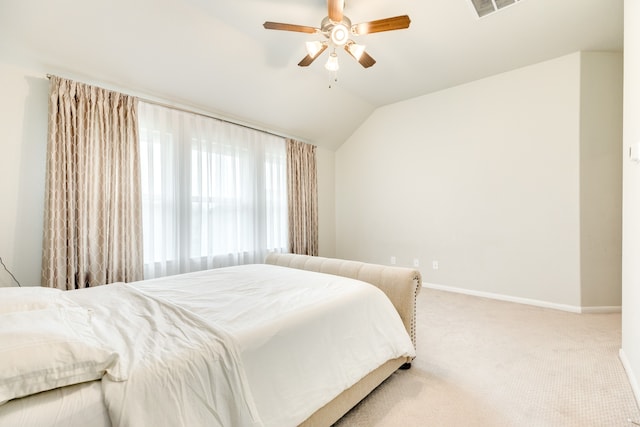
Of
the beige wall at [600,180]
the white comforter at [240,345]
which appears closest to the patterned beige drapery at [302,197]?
the white comforter at [240,345]

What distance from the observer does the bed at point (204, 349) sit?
2.50 ft

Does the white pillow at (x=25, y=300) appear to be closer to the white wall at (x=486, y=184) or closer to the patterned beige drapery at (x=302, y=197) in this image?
the patterned beige drapery at (x=302, y=197)

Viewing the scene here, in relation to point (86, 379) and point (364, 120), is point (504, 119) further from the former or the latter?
point (86, 379)

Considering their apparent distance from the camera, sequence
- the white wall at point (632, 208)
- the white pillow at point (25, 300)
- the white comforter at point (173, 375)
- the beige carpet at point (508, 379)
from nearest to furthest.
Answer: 1. the white comforter at point (173, 375)
2. the white pillow at point (25, 300)
3. the beige carpet at point (508, 379)
4. the white wall at point (632, 208)

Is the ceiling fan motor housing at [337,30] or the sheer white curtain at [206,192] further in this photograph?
the sheer white curtain at [206,192]

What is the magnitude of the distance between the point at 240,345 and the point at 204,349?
0.13m

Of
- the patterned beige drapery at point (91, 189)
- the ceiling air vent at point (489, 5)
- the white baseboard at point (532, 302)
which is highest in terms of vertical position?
the ceiling air vent at point (489, 5)

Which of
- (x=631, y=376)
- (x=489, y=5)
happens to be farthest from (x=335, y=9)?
(x=631, y=376)

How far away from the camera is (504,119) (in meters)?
3.50

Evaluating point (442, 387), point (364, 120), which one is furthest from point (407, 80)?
point (442, 387)

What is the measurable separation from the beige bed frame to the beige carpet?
116 millimetres

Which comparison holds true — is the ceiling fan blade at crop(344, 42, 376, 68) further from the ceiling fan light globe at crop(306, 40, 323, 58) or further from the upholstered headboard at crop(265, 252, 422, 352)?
the upholstered headboard at crop(265, 252, 422, 352)

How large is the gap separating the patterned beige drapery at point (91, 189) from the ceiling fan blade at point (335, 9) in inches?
81.5

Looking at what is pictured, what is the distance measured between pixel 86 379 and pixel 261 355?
546mm
